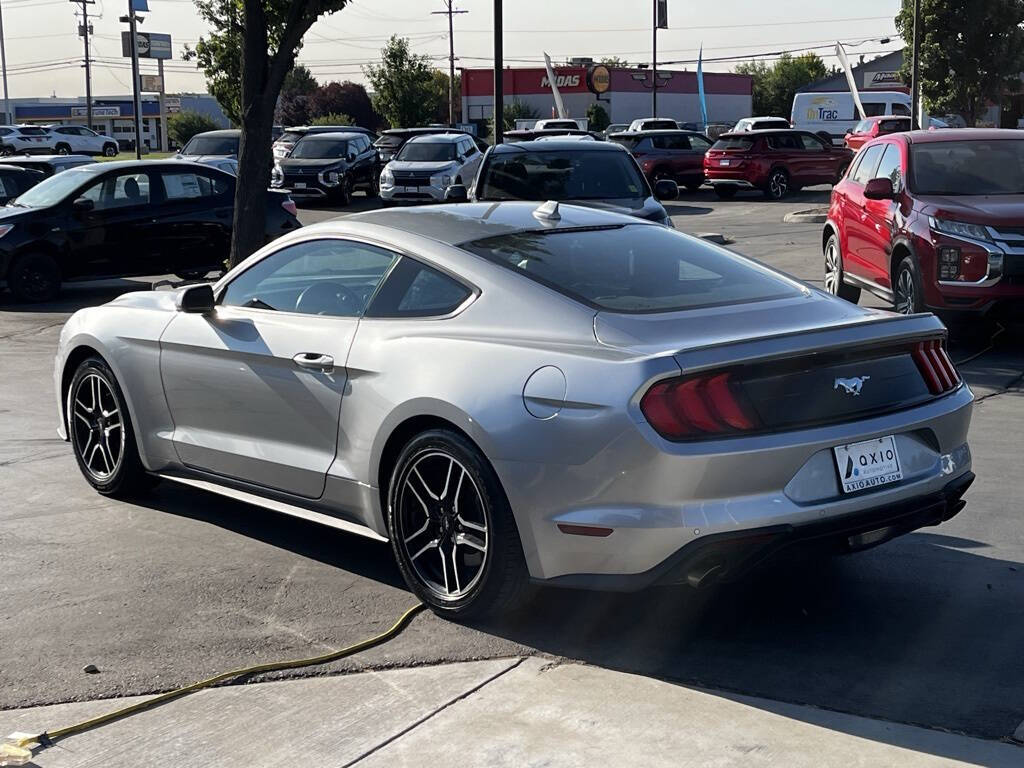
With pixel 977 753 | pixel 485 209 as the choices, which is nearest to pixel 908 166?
pixel 485 209

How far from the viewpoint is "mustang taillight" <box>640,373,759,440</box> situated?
4312mm

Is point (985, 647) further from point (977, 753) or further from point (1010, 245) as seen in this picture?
point (1010, 245)

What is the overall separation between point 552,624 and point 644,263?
4.93ft

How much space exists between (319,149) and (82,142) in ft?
122

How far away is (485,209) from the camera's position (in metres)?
6.02

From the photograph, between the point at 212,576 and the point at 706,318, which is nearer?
the point at 706,318

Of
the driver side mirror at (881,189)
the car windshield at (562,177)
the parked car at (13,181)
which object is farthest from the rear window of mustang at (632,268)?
the parked car at (13,181)

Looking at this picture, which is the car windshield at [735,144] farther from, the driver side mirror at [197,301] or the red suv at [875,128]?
the driver side mirror at [197,301]

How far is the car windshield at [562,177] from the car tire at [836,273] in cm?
198

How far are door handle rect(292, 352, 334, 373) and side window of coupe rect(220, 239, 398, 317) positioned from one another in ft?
0.69

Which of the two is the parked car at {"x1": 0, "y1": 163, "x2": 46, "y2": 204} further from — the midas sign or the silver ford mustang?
the midas sign

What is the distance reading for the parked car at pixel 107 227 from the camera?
1585 cm

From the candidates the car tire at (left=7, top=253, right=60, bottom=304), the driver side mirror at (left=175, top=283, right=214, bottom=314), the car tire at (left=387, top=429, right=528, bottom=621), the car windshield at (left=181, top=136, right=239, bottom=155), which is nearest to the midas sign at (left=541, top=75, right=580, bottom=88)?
the car windshield at (left=181, top=136, right=239, bottom=155)

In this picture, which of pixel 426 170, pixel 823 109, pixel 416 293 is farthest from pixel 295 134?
pixel 416 293
